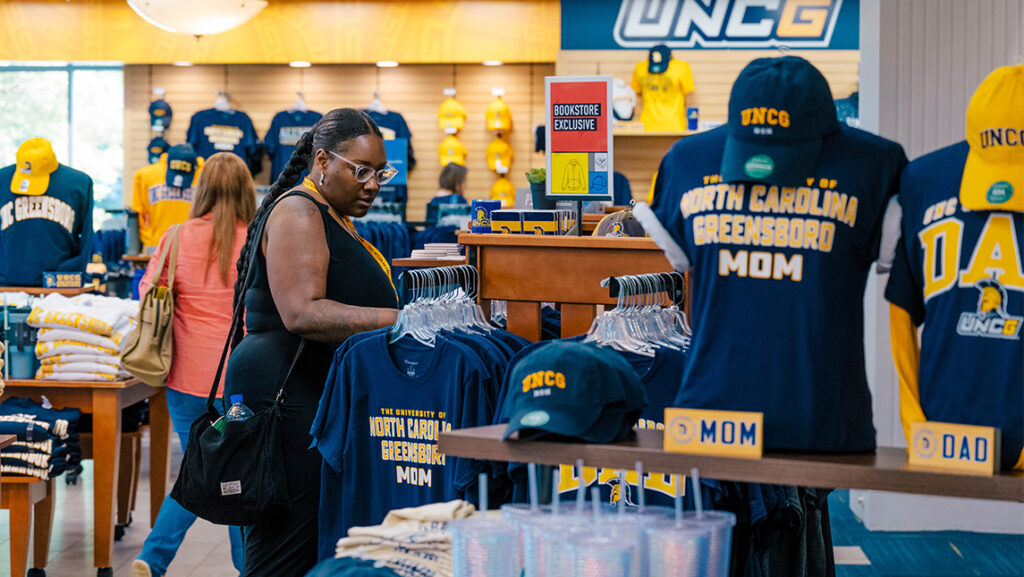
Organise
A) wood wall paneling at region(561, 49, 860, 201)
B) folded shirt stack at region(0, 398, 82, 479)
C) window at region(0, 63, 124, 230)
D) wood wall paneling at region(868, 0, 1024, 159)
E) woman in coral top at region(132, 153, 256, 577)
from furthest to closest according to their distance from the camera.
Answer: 1. window at region(0, 63, 124, 230)
2. wood wall paneling at region(561, 49, 860, 201)
3. wood wall paneling at region(868, 0, 1024, 159)
4. woman in coral top at region(132, 153, 256, 577)
5. folded shirt stack at region(0, 398, 82, 479)

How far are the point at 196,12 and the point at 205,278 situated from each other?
363 cm

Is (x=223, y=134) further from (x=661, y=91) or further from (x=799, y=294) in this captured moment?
(x=799, y=294)

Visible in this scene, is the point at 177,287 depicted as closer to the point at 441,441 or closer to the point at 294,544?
the point at 294,544

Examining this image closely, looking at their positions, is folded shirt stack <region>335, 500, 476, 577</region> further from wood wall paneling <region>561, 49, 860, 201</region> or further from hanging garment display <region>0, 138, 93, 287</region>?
wood wall paneling <region>561, 49, 860, 201</region>

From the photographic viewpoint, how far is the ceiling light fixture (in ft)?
23.3

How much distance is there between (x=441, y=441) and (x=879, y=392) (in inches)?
146

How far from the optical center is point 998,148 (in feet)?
5.18

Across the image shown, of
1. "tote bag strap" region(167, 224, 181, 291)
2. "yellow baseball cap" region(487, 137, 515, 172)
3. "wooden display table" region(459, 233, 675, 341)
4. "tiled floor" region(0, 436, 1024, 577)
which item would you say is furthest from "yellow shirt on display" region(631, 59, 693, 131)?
"wooden display table" region(459, 233, 675, 341)

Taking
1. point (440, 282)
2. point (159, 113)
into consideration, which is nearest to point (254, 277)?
point (440, 282)

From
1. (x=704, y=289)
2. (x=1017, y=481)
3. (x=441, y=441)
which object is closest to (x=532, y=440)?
(x=441, y=441)

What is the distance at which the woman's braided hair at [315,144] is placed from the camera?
2654 mm

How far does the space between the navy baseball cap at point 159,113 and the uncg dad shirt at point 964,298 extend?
9.76m

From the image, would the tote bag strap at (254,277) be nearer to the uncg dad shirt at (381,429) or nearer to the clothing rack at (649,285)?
the uncg dad shirt at (381,429)

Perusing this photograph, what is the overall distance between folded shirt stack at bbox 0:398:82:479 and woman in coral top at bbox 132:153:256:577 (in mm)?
405
